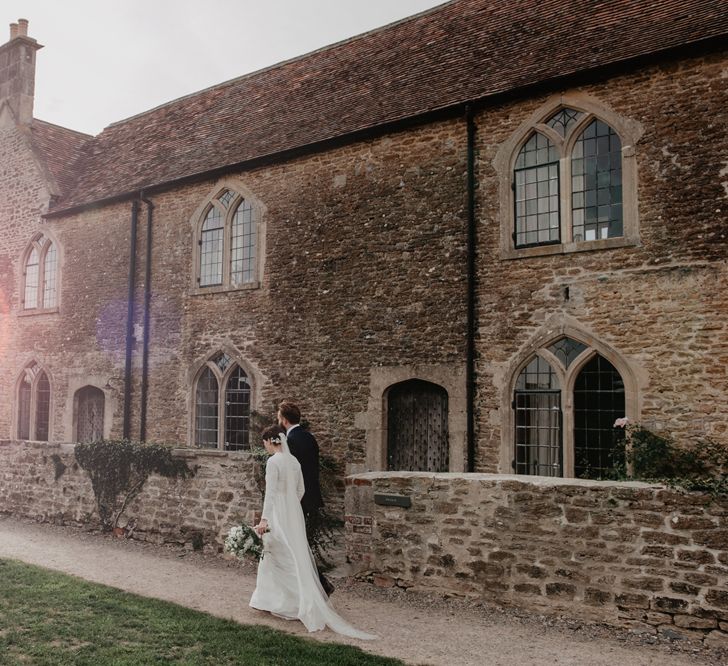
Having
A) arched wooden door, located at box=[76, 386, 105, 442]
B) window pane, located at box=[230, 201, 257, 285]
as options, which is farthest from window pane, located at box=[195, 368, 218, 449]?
arched wooden door, located at box=[76, 386, 105, 442]

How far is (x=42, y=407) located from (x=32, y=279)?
145 inches

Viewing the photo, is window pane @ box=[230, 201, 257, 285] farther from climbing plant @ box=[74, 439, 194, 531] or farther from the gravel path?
the gravel path

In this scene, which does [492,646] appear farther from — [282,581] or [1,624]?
[1,624]

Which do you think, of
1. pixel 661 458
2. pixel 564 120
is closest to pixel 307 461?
pixel 661 458

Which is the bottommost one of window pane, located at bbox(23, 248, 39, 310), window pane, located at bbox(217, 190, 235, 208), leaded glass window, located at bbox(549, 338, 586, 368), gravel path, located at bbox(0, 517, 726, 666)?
gravel path, located at bbox(0, 517, 726, 666)

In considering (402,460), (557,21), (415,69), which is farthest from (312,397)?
(557,21)

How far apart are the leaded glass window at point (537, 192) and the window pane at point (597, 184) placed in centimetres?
35

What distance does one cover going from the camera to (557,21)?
43.5ft

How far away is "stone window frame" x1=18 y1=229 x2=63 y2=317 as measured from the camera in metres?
19.2

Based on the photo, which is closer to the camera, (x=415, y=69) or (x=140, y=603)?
(x=140, y=603)

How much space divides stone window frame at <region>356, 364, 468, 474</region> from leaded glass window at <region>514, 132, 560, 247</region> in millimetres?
2527

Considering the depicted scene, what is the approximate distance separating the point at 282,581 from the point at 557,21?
36.3 feet

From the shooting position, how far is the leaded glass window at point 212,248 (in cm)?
1611

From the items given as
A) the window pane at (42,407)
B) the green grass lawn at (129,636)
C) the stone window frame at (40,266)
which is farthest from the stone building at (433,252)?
the green grass lawn at (129,636)
